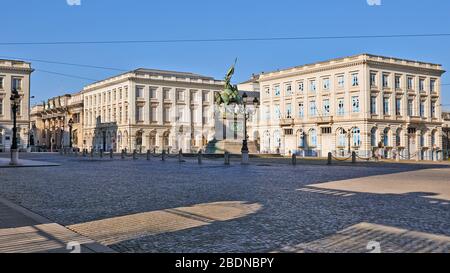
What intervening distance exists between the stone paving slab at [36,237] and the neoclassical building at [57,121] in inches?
3609

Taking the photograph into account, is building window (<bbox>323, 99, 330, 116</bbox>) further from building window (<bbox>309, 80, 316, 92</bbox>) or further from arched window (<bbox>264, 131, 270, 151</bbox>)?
arched window (<bbox>264, 131, 270, 151</bbox>)

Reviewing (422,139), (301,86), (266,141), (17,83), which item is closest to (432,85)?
(422,139)

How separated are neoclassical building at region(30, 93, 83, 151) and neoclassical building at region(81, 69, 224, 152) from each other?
10.6 metres

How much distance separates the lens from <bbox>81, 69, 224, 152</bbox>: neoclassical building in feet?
266

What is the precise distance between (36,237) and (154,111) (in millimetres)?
79313

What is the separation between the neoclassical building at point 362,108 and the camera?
60.8m

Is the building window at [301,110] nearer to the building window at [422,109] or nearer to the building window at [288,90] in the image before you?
the building window at [288,90]

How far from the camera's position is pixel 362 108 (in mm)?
60656

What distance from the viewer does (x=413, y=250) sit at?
4930 mm

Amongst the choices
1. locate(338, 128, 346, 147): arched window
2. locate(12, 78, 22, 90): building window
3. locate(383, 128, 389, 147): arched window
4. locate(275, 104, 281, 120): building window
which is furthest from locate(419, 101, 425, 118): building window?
locate(12, 78, 22, 90): building window

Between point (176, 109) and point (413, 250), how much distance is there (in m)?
83.1

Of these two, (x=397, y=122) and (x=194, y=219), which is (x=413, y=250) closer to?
(x=194, y=219)

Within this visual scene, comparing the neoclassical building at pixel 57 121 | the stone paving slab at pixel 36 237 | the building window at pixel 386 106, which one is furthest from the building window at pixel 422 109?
the neoclassical building at pixel 57 121
